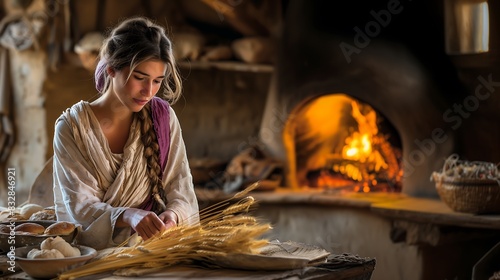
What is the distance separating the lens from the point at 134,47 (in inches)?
120

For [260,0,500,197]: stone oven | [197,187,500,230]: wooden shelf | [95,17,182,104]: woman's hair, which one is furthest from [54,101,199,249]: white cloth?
[260,0,500,197]: stone oven

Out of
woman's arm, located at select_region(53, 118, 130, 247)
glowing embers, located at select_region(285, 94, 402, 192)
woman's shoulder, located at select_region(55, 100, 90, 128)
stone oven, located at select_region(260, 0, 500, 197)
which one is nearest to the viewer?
woman's arm, located at select_region(53, 118, 130, 247)

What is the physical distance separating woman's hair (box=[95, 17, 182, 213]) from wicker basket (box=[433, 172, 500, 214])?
2.57 m

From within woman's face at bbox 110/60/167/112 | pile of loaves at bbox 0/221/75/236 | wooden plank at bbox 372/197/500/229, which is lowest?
wooden plank at bbox 372/197/500/229

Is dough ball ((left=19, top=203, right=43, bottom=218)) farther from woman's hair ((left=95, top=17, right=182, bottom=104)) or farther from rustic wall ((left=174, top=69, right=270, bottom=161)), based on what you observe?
rustic wall ((left=174, top=69, right=270, bottom=161))

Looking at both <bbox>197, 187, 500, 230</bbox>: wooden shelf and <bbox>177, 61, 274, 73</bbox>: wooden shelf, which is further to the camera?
<bbox>177, 61, 274, 73</bbox>: wooden shelf

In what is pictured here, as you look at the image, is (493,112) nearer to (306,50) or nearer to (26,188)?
(306,50)

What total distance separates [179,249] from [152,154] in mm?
744

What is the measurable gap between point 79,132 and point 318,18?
147 inches

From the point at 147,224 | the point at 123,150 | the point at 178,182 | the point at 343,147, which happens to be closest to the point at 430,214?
the point at 343,147

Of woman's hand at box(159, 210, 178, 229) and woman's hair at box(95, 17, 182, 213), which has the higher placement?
woman's hair at box(95, 17, 182, 213)

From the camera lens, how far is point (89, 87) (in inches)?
294

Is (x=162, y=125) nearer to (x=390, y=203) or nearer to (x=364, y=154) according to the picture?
(x=390, y=203)

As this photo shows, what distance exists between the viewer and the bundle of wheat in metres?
2.51
